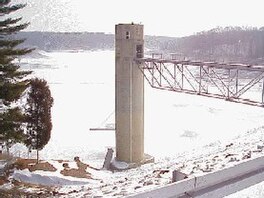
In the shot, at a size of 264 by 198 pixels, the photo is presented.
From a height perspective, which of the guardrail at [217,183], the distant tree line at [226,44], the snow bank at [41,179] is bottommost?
the snow bank at [41,179]

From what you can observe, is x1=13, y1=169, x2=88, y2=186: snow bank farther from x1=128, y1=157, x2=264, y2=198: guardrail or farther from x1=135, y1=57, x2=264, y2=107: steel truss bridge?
x1=128, y1=157, x2=264, y2=198: guardrail

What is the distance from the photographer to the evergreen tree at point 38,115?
21047 millimetres

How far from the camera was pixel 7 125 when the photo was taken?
15602 millimetres

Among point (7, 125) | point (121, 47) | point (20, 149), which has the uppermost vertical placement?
point (121, 47)

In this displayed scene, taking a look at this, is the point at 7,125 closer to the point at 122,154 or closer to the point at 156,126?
the point at 122,154

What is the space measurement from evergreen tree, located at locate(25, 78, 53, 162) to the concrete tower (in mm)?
4560

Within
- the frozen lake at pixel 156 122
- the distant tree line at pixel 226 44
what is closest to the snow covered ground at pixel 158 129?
the frozen lake at pixel 156 122

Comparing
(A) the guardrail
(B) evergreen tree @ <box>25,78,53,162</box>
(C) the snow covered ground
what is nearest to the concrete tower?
(C) the snow covered ground

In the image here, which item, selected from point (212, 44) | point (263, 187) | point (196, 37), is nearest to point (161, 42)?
point (196, 37)

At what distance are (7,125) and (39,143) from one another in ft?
19.6

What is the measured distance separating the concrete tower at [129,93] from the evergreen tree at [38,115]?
4.56 metres

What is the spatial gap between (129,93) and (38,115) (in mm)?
6022

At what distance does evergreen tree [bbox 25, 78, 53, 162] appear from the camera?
69.1ft

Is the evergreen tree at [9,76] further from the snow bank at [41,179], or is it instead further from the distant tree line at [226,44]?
the distant tree line at [226,44]
